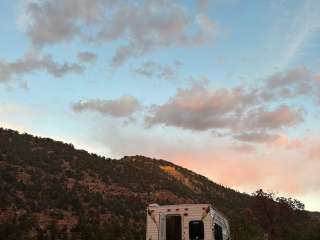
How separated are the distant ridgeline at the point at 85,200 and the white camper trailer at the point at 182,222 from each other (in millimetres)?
18314

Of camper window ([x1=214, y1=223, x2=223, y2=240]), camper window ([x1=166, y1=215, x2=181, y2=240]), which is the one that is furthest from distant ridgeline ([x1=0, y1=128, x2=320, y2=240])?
camper window ([x1=166, y1=215, x2=181, y2=240])

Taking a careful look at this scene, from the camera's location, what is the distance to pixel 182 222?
20.3m

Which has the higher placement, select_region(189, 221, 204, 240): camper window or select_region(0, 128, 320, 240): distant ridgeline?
select_region(0, 128, 320, 240): distant ridgeline

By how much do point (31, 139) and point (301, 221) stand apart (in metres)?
36.7

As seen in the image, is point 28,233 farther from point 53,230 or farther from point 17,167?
point 17,167

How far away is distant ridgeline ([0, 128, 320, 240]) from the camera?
1678 inches

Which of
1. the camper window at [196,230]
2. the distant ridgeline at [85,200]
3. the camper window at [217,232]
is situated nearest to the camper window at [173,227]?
the camper window at [196,230]

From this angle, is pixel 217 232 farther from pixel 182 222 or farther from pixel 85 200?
pixel 85 200

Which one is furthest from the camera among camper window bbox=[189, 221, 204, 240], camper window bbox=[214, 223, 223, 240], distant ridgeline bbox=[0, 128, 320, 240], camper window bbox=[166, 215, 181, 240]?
distant ridgeline bbox=[0, 128, 320, 240]

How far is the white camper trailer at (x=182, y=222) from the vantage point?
20078mm

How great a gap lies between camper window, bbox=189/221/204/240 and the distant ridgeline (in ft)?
60.7

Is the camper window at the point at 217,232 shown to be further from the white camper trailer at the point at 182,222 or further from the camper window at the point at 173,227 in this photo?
the camper window at the point at 173,227

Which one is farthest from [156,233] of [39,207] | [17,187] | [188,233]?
[17,187]

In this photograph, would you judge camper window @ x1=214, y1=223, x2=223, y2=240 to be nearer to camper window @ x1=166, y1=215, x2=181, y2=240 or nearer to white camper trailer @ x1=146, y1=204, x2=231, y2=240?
white camper trailer @ x1=146, y1=204, x2=231, y2=240
